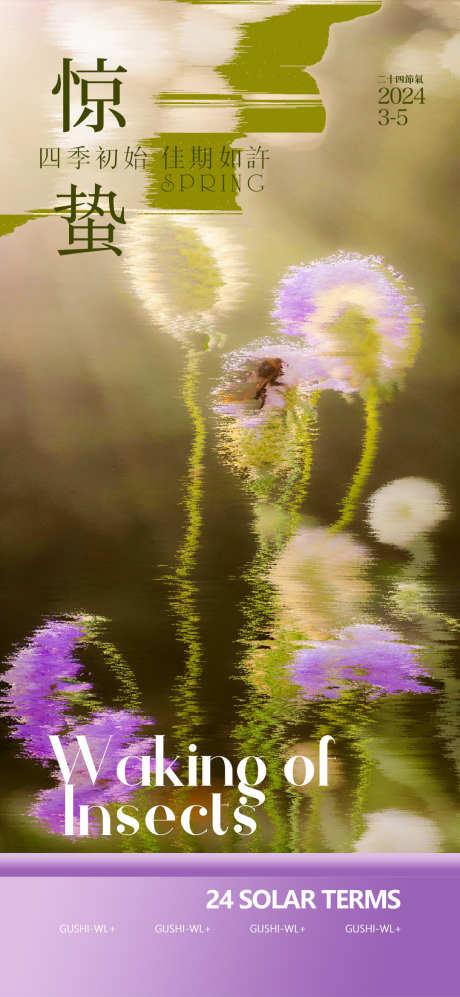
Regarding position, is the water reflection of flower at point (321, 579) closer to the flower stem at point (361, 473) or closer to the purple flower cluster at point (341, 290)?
the flower stem at point (361, 473)

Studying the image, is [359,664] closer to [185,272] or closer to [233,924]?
[233,924]

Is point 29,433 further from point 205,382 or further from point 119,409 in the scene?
point 205,382

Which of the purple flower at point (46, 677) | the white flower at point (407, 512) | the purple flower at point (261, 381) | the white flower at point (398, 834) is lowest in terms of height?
the white flower at point (398, 834)

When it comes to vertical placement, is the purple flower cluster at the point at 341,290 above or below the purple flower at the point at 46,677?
above

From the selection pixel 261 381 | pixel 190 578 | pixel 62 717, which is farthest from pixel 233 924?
pixel 261 381

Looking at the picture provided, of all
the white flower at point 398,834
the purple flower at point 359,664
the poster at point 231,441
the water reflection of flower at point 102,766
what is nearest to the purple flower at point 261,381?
the poster at point 231,441

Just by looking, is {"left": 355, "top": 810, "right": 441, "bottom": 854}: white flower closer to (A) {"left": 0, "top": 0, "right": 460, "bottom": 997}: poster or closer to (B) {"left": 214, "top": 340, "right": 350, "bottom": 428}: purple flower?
(A) {"left": 0, "top": 0, "right": 460, "bottom": 997}: poster

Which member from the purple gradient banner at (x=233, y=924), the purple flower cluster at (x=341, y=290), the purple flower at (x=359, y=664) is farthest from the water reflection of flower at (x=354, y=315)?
the purple gradient banner at (x=233, y=924)
